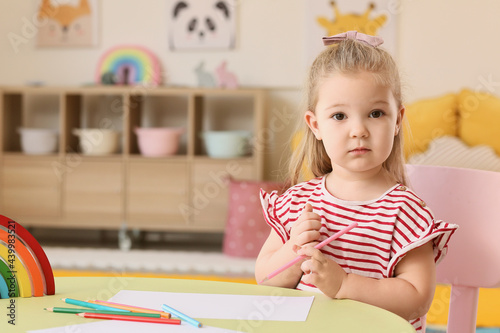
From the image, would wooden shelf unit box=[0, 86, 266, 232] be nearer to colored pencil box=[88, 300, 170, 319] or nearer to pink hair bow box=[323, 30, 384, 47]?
pink hair bow box=[323, 30, 384, 47]

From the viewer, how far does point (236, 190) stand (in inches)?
127

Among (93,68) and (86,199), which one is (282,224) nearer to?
(86,199)

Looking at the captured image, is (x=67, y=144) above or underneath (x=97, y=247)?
above

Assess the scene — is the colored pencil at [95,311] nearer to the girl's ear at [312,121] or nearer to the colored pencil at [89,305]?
the colored pencil at [89,305]

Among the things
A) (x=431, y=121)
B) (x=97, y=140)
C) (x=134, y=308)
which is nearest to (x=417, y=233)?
(x=134, y=308)

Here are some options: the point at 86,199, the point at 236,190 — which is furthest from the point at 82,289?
the point at 86,199

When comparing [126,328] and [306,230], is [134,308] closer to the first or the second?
[126,328]

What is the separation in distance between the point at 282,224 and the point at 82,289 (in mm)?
347

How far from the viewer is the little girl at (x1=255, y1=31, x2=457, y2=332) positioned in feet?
2.92

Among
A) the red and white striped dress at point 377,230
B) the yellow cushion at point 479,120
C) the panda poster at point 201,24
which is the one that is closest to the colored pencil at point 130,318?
the red and white striped dress at point 377,230

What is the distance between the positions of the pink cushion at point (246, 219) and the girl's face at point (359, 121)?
7.21 ft

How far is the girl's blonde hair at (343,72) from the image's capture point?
0.99 meters

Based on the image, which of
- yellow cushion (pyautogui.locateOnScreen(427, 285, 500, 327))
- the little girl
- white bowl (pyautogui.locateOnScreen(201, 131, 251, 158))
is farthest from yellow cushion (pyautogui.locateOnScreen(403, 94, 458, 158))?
the little girl

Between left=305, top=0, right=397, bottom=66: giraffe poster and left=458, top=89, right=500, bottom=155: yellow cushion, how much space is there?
0.67 m
